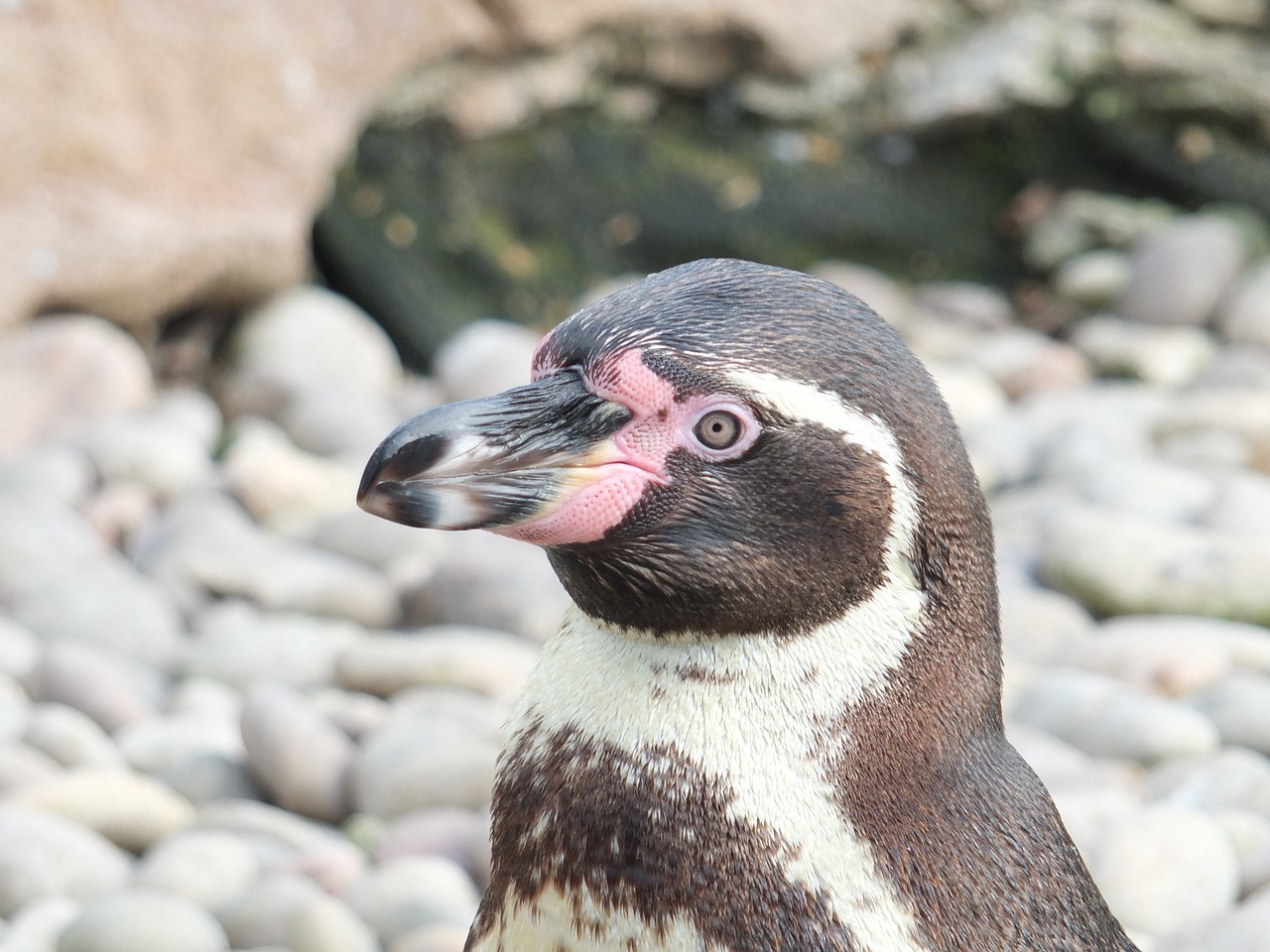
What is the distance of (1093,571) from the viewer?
412 centimetres

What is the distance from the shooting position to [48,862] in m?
2.71

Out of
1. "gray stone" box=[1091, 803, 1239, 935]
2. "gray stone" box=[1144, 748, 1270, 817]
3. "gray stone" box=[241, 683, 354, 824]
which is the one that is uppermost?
"gray stone" box=[1144, 748, 1270, 817]

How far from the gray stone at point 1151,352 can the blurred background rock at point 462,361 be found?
0.08 ft

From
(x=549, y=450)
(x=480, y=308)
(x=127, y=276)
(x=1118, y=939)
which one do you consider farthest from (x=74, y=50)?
(x=1118, y=939)

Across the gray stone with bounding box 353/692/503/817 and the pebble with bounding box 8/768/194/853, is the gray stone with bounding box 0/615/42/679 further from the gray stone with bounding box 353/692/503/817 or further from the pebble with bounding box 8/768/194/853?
the gray stone with bounding box 353/692/503/817

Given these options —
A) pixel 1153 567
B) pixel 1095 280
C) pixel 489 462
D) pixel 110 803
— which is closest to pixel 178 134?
pixel 110 803

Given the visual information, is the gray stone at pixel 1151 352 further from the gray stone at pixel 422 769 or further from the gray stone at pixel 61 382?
the gray stone at pixel 422 769

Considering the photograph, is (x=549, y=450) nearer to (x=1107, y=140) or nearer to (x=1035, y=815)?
(x=1035, y=815)

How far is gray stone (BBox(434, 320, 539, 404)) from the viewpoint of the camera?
559 centimetres

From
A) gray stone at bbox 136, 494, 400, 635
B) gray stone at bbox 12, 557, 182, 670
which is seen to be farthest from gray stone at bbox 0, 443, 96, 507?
gray stone at bbox 12, 557, 182, 670

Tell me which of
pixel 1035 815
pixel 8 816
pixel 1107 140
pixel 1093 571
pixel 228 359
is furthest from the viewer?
pixel 1107 140

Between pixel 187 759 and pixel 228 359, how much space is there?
3.05m

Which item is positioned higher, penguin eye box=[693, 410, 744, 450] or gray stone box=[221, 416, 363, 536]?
penguin eye box=[693, 410, 744, 450]

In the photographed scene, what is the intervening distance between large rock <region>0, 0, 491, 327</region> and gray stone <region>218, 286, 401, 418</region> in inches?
4.5
